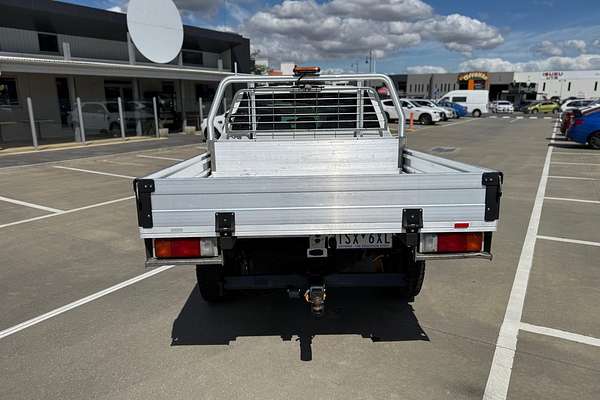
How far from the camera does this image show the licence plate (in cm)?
304

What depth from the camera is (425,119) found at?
30.2 meters

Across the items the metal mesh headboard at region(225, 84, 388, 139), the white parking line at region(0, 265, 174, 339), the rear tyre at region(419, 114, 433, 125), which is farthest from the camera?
the rear tyre at region(419, 114, 433, 125)

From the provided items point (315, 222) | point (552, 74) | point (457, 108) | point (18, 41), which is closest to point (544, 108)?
point (457, 108)

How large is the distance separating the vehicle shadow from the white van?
1664 inches

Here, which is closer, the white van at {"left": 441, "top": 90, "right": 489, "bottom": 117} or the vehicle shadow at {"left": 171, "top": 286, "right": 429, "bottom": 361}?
the vehicle shadow at {"left": 171, "top": 286, "right": 429, "bottom": 361}

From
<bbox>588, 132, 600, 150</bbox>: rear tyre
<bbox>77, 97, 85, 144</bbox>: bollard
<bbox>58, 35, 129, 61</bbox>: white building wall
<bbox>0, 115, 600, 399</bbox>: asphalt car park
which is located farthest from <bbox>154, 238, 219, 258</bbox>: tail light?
<bbox>58, 35, 129, 61</bbox>: white building wall

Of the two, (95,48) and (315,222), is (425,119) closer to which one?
(95,48)

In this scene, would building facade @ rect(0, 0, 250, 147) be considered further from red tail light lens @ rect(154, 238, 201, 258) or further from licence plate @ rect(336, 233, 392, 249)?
licence plate @ rect(336, 233, 392, 249)

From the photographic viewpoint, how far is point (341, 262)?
3.30 m

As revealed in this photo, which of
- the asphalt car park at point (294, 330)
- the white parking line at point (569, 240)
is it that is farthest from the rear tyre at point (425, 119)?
the white parking line at point (569, 240)

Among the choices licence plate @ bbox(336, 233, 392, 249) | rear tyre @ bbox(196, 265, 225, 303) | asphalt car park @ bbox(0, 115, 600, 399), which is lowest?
asphalt car park @ bbox(0, 115, 600, 399)

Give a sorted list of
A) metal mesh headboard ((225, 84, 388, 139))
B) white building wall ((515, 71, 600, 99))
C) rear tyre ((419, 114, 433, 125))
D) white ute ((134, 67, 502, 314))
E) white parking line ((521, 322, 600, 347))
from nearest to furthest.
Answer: white ute ((134, 67, 502, 314))
white parking line ((521, 322, 600, 347))
metal mesh headboard ((225, 84, 388, 139))
rear tyre ((419, 114, 433, 125))
white building wall ((515, 71, 600, 99))

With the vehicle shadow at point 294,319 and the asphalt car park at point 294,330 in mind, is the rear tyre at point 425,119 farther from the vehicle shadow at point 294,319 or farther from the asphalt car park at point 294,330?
the vehicle shadow at point 294,319

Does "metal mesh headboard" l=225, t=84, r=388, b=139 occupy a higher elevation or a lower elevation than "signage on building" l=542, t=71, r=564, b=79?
lower
